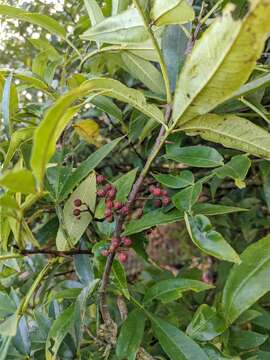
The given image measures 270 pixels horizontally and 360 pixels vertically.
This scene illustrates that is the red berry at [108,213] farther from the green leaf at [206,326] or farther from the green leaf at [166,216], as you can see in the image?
the green leaf at [206,326]

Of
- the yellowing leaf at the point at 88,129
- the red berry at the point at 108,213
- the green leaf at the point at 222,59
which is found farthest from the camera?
the yellowing leaf at the point at 88,129

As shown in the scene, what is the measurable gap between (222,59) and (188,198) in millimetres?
188

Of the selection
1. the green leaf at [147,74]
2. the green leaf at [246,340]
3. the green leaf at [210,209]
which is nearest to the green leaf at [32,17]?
the green leaf at [147,74]

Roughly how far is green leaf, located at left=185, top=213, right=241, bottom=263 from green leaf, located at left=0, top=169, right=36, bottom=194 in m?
0.17

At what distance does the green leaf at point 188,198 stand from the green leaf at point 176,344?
0.15m

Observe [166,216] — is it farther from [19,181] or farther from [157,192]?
[19,181]

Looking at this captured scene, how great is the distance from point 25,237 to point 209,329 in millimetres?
240

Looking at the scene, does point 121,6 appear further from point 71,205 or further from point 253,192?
point 253,192

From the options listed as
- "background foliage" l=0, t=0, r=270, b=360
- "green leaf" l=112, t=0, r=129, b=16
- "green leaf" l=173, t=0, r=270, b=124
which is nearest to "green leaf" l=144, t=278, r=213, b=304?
"background foliage" l=0, t=0, r=270, b=360

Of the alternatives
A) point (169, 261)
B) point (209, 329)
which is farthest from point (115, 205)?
point (169, 261)

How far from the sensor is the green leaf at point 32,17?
604mm

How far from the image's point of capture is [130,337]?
554 mm

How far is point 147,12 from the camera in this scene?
0.47m

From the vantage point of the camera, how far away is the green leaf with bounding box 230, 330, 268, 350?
0.63 m
